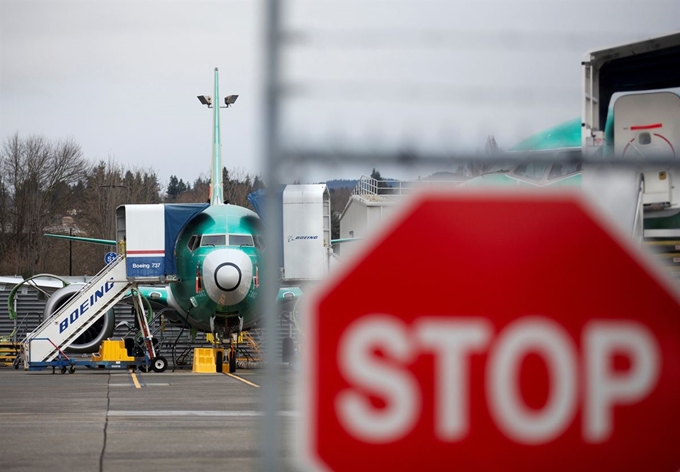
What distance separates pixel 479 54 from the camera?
3145 millimetres

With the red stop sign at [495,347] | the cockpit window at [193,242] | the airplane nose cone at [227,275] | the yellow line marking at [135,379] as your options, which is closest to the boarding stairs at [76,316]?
the cockpit window at [193,242]

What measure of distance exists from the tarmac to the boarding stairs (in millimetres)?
5835

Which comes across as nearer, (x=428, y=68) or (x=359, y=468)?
(x=359, y=468)

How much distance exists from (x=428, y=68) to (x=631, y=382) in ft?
3.53

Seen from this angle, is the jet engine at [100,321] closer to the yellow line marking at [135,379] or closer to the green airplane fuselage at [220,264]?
the green airplane fuselage at [220,264]

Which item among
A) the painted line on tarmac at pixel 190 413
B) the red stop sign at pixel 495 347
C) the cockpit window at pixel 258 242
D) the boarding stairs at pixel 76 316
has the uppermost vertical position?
the cockpit window at pixel 258 242

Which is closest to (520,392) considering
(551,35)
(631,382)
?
(631,382)

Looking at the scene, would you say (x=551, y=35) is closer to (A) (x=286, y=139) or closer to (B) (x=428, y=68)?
(B) (x=428, y=68)

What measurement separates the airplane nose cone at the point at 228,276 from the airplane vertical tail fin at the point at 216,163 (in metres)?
4.96

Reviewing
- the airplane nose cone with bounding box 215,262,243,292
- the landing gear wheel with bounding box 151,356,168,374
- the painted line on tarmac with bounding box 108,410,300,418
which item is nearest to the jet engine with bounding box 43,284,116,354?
the landing gear wheel with bounding box 151,356,168,374

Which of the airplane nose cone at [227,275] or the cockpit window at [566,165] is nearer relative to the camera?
the cockpit window at [566,165]

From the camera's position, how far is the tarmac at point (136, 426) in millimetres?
8195

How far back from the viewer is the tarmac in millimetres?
8195

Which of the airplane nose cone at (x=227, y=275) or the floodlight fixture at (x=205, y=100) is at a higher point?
the floodlight fixture at (x=205, y=100)
